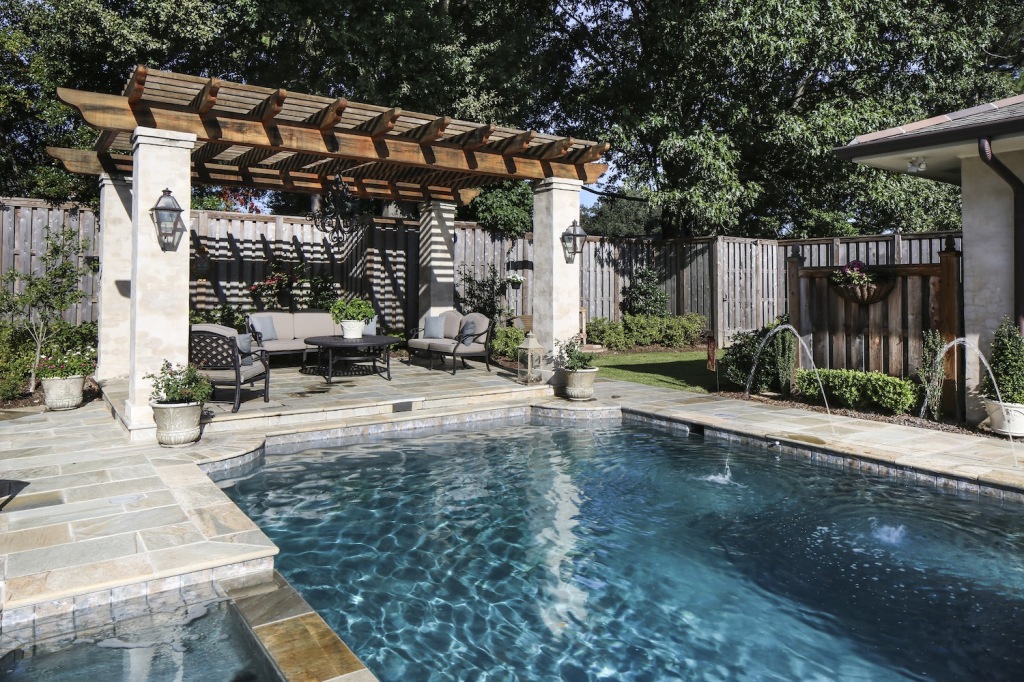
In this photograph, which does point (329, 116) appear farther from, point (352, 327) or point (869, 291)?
point (869, 291)

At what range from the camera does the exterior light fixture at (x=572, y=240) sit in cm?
854

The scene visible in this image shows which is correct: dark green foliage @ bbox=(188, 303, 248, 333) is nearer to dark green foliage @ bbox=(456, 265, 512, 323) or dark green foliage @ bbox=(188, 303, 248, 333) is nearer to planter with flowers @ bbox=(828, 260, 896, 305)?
dark green foliage @ bbox=(456, 265, 512, 323)

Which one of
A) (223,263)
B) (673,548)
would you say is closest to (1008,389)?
(673,548)

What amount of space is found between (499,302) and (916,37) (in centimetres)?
1032

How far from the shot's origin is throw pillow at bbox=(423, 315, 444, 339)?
11.2m

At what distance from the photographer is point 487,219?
12.9m

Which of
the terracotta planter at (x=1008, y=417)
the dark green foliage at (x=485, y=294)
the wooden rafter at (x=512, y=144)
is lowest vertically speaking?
the terracotta planter at (x=1008, y=417)

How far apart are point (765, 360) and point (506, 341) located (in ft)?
14.8

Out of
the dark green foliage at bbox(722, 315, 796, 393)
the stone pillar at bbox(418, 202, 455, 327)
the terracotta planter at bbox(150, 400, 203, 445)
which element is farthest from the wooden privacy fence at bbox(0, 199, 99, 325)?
the dark green foliage at bbox(722, 315, 796, 393)

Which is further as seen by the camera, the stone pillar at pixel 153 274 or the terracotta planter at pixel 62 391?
the terracotta planter at pixel 62 391

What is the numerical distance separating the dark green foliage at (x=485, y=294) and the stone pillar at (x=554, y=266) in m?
3.87

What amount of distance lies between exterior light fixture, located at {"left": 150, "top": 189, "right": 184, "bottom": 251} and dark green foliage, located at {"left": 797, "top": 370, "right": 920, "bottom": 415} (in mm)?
6812

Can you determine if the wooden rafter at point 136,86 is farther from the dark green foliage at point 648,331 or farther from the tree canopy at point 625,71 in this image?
the dark green foliage at point 648,331

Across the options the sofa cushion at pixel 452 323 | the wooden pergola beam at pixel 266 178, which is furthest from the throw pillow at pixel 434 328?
the wooden pergola beam at pixel 266 178
